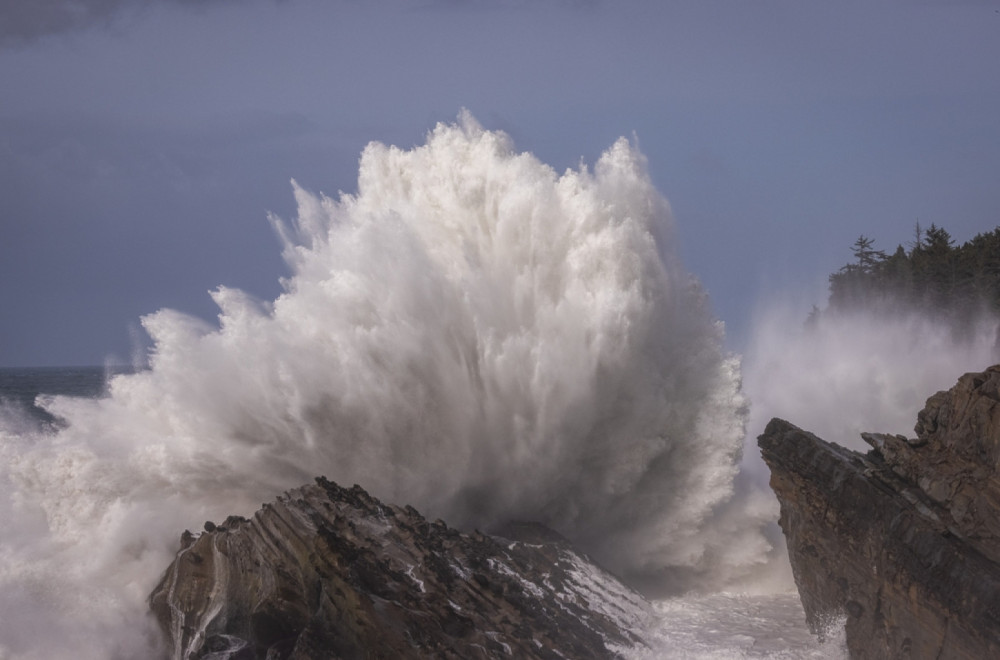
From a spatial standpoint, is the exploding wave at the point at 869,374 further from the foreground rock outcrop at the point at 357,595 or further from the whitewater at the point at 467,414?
the foreground rock outcrop at the point at 357,595

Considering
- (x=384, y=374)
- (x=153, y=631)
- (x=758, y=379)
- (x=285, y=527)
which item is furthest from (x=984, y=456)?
(x=758, y=379)

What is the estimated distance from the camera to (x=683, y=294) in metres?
28.7

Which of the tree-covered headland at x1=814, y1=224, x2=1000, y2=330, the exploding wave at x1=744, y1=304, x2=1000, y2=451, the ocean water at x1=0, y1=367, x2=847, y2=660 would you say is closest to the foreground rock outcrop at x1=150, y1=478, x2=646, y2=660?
the ocean water at x1=0, y1=367, x2=847, y2=660

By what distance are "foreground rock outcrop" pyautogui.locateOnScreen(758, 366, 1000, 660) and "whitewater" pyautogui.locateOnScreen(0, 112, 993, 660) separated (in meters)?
2.41

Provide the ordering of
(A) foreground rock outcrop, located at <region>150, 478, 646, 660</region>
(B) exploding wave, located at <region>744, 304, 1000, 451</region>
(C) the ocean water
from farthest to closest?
1. (B) exploding wave, located at <region>744, 304, 1000, 451</region>
2. (C) the ocean water
3. (A) foreground rock outcrop, located at <region>150, 478, 646, 660</region>

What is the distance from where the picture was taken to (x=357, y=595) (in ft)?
48.0

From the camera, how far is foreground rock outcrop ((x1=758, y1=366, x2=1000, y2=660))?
14.3 meters

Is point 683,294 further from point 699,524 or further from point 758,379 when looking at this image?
point 758,379

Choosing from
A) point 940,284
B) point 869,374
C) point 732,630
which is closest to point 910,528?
point 732,630

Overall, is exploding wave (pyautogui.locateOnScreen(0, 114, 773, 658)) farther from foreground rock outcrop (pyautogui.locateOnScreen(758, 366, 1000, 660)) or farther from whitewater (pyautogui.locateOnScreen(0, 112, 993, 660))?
foreground rock outcrop (pyautogui.locateOnScreen(758, 366, 1000, 660))

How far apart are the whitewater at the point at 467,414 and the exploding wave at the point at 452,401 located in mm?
58

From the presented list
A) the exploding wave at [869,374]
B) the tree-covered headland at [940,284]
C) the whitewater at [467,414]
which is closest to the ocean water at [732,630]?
the whitewater at [467,414]

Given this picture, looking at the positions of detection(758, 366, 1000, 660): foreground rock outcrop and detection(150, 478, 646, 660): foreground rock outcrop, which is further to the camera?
detection(150, 478, 646, 660): foreground rock outcrop

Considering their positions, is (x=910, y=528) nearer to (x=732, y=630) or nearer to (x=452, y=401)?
(x=732, y=630)
